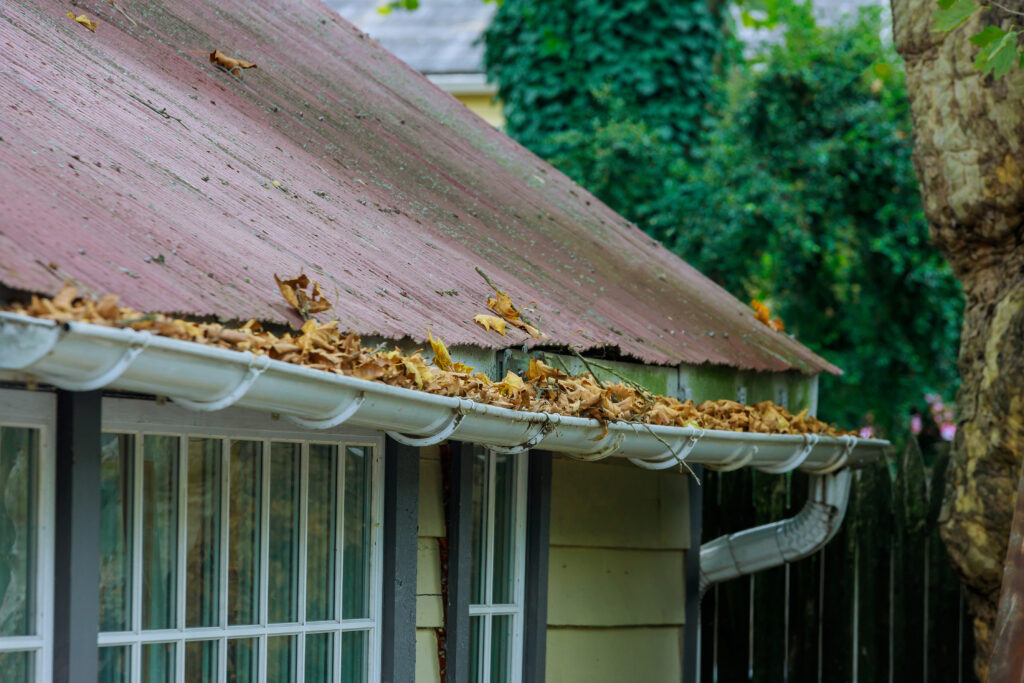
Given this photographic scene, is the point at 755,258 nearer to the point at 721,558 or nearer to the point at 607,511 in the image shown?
the point at 721,558

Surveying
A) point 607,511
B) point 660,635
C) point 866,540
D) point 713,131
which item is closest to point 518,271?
point 607,511

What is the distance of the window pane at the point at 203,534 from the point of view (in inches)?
143

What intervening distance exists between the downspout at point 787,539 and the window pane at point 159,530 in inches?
141

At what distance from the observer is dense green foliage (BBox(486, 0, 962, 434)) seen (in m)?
11.1

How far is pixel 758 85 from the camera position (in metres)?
11.4

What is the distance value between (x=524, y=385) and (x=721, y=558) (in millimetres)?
2917

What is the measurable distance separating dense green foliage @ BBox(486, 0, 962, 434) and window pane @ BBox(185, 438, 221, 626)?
25.2ft

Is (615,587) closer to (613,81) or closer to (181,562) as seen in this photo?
(181,562)

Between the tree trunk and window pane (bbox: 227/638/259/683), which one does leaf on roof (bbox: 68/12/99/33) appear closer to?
window pane (bbox: 227/638/259/683)

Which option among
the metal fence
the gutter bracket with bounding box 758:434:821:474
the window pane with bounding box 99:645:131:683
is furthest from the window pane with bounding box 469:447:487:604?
the metal fence

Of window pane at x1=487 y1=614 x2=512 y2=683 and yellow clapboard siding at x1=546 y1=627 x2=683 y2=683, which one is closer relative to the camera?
window pane at x1=487 y1=614 x2=512 y2=683

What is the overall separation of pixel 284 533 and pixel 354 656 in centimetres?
53

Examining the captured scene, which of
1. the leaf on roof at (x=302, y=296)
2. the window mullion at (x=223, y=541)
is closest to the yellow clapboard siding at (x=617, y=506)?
the window mullion at (x=223, y=541)

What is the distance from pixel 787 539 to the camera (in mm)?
6371
